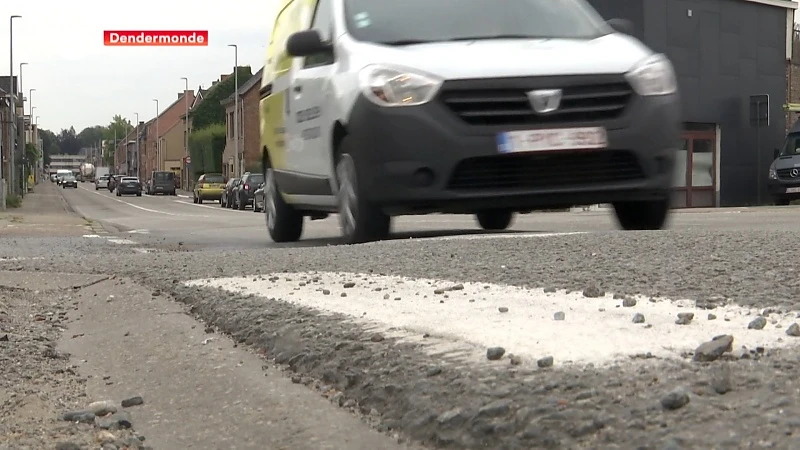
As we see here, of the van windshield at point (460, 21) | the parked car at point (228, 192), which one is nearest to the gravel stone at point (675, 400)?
the van windshield at point (460, 21)

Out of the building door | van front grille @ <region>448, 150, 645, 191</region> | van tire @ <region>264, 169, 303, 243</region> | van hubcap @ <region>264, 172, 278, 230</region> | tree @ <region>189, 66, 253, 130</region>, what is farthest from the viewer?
tree @ <region>189, 66, 253, 130</region>

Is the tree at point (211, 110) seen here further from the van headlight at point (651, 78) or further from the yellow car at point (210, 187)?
the van headlight at point (651, 78)

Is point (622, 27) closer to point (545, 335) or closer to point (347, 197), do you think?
point (347, 197)

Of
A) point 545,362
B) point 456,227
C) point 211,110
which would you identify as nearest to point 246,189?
point 456,227

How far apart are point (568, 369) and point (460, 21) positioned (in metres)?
5.58

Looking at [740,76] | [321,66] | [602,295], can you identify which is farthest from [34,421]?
[740,76]

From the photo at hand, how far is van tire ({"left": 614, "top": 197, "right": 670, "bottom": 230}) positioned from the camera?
7742mm

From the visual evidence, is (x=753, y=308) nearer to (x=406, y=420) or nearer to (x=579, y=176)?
(x=406, y=420)

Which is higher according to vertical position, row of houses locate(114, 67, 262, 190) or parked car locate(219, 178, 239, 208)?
row of houses locate(114, 67, 262, 190)

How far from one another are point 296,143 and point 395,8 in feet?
5.43

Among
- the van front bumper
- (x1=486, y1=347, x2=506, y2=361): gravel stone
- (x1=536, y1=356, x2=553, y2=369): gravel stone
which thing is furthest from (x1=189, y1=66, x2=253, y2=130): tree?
(x1=536, y1=356, x2=553, y2=369): gravel stone

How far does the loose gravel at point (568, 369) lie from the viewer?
6.07 ft

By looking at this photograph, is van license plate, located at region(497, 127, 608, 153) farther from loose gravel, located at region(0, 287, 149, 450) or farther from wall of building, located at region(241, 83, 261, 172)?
wall of building, located at region(241, 83, 261, 172)

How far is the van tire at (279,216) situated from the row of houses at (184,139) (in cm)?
4141
